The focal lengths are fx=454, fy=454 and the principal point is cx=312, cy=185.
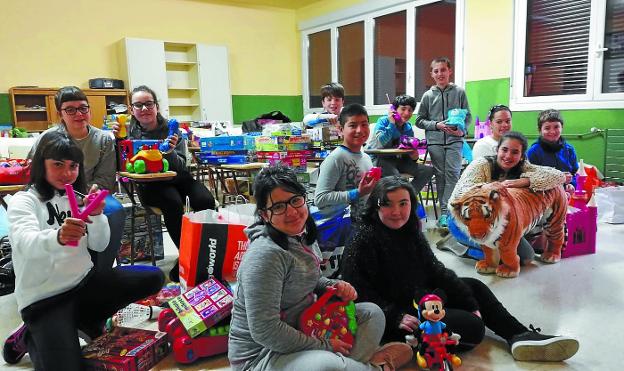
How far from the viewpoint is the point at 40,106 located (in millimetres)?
5855

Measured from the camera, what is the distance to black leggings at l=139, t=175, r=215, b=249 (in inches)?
106

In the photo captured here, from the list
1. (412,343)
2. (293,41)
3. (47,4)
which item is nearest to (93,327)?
(412,343)

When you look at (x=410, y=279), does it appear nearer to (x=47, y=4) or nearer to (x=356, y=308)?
(x=356, y=308)

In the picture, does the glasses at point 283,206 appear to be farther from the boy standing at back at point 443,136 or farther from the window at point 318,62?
the window at point 318,62

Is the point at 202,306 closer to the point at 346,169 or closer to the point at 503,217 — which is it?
the point at 346,169

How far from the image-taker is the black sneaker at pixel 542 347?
1.70 metres

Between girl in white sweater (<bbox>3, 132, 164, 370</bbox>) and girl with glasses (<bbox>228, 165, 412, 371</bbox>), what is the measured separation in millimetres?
589

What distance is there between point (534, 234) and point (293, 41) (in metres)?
6.08

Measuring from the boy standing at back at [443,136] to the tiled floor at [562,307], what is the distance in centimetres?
89

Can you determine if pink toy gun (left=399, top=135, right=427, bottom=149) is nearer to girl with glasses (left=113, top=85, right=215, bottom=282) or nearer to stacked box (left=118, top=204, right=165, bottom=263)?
girl with glasses (left=113, top=85, right=215, bottom=282)

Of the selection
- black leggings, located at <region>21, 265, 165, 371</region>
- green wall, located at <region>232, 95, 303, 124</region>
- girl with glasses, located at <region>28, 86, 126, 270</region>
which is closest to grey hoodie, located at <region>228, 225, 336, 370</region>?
black leggings, located at <region>21, 265, 165, 371</region>

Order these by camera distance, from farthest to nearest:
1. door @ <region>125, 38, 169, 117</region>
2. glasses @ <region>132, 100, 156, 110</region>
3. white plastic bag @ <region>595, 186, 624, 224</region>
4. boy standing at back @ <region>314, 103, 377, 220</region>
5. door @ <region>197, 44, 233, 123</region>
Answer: door @ <region>197, 44, 233, 123</region>, door @ <region>125, 38, 169, 117</region>, white plastic bag @ <region>595, 186, 624, 224</region>, glasses @ <region>132, 100, 156, 110</region>, boy standing at back @ <region>314, 103, 377, 220</region>

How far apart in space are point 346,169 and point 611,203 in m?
2.71

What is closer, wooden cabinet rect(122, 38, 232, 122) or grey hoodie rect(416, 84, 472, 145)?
grey hoodie rect(416, 84, 472, 145)
